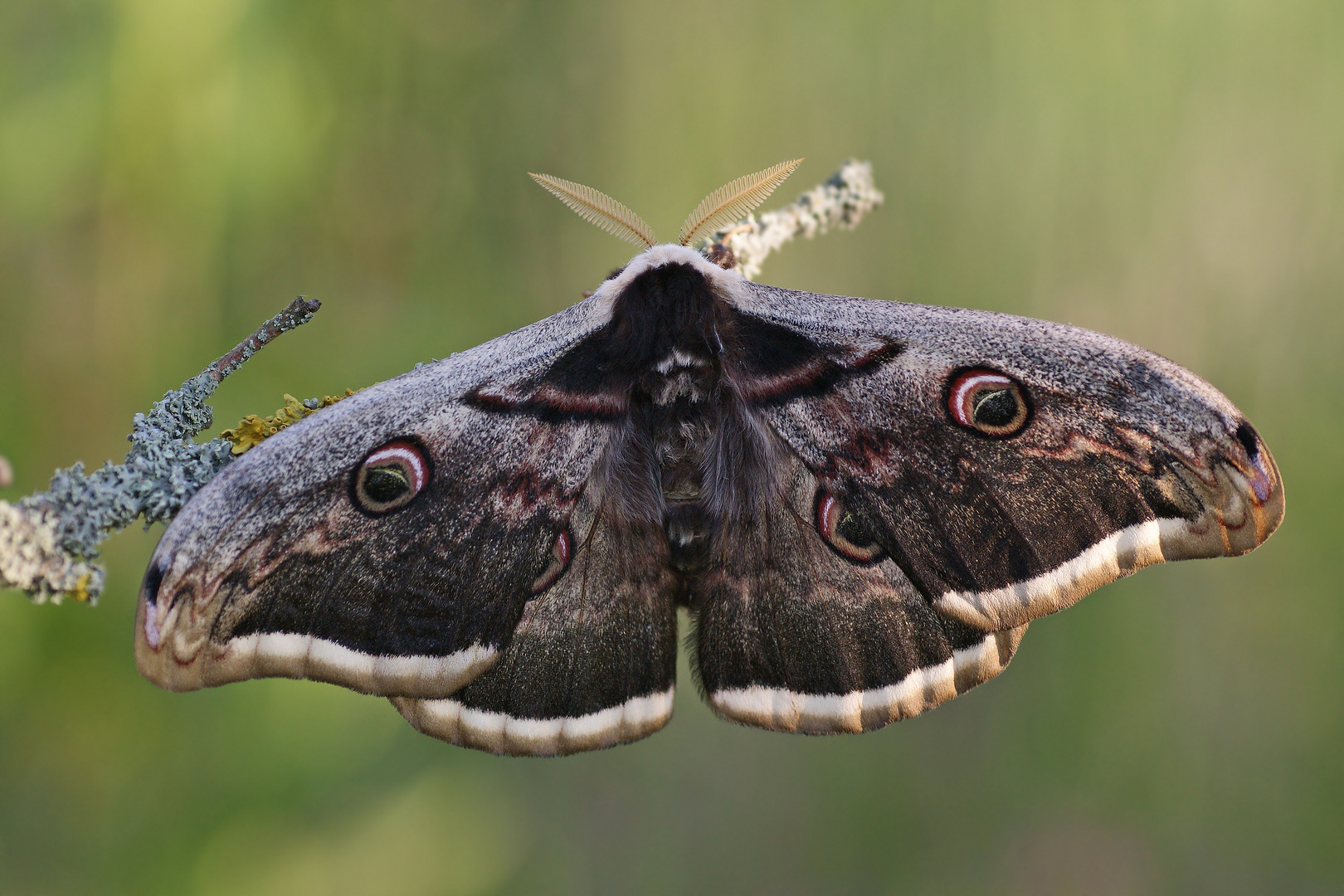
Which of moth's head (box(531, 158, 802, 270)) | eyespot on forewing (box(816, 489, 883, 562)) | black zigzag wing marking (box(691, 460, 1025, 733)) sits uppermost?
moth's head (box(531, 158, 802, 270))

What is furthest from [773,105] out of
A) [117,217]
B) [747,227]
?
[117,217]

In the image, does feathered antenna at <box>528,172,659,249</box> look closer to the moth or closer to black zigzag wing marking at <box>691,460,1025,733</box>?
the moth

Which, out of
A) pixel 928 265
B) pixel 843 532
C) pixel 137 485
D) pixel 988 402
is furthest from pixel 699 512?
pixel 928 265

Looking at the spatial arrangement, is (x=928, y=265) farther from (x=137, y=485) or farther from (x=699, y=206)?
(x=137, y=485)

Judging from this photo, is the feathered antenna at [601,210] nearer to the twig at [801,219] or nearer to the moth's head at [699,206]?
the moth's head at [699,206]

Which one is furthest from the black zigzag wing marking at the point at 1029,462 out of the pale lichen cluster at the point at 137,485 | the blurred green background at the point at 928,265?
the blurred green background at the point at 928,265

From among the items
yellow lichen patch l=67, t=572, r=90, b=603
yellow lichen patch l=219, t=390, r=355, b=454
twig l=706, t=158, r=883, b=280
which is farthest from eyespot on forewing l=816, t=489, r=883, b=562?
yellow lichen patch l=67, t=572, r=90, b=603

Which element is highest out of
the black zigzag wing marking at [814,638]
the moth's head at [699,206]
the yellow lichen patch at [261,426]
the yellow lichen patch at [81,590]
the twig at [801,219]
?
the twig at [801,219]

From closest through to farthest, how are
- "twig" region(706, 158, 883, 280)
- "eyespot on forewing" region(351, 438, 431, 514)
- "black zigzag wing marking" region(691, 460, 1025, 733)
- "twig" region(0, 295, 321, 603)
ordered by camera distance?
1. "twig" region(0, 295, 321, 603)
2. "eyespot on forewing" region(351, 438, 431, 514)
3. "black zigzag wing marking" region(691, 460, 1025, 733)
4. "twig" region(706, 158, 883, 280)
